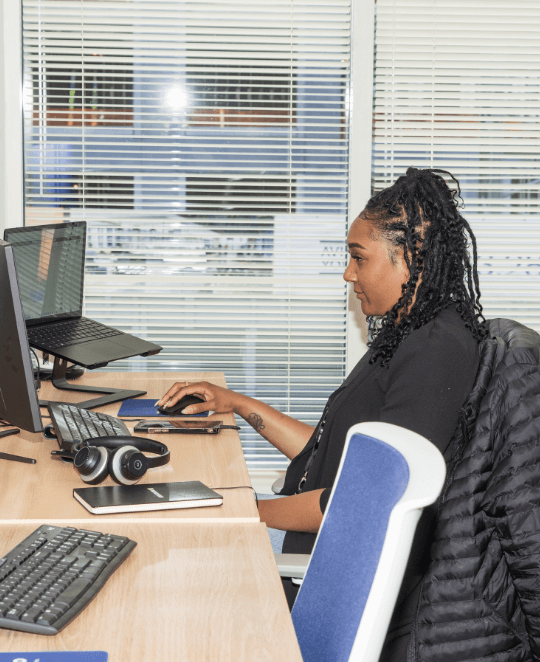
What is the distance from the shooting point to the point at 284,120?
337cm

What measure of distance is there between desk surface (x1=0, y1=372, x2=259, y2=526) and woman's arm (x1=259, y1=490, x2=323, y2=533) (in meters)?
0.10

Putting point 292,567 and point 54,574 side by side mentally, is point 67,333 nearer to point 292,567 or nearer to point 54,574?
point 292,567

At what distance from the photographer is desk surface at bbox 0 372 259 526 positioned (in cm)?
131

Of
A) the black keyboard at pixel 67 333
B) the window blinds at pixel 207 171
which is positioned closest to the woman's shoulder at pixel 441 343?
the black keyboard at pixel 67 333

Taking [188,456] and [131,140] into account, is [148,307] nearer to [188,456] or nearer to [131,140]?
[131,140]

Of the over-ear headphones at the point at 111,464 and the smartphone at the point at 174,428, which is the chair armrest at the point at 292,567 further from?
the smartphone at the point at 174,428

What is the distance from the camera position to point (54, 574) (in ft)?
3.29

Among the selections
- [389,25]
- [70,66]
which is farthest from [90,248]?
[389,25]

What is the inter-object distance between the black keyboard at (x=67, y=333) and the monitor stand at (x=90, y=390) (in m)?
0.08

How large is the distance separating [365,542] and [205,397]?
1.21 meters

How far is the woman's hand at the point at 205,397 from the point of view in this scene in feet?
6.66

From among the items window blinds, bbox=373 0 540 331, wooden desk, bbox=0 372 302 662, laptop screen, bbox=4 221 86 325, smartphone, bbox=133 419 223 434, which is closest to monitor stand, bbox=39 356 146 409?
laptop screen, bbox=4 221 86 325

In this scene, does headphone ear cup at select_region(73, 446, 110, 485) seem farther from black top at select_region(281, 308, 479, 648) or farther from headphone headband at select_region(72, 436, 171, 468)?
black top at select_region(281, 308, 479, 648)

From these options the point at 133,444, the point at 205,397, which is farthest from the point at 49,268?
the point at 133,444
